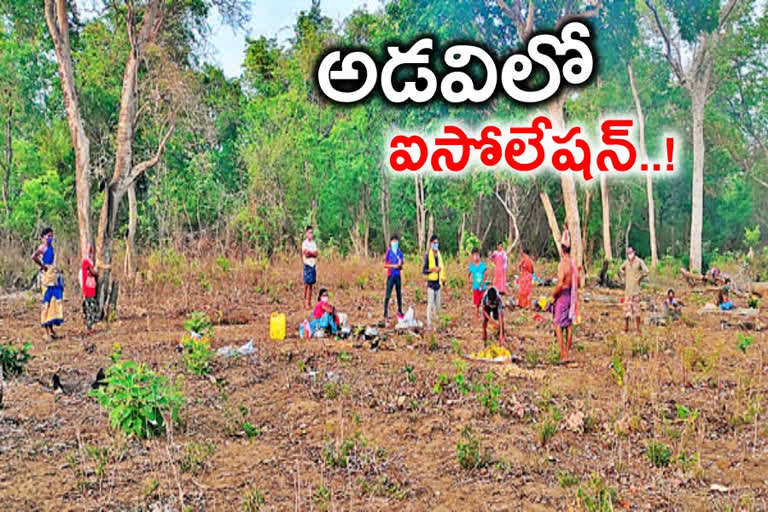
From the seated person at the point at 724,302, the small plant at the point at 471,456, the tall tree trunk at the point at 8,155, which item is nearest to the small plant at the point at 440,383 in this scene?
→ the small plant at the point at 471,456

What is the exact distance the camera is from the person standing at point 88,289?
1070 centimetres

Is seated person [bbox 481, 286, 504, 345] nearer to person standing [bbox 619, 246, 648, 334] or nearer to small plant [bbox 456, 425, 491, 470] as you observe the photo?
person standing [bbox 619, 246, 648, 334]

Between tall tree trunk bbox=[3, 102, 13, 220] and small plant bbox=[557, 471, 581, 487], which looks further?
tall tree trunk bbox=[3, 102, 13, 220]

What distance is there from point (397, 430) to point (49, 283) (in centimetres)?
654

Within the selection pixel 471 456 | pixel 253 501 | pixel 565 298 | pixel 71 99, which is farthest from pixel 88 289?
pixel 471 456

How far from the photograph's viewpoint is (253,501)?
4387 millimetres

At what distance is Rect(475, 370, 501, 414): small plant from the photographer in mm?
6284

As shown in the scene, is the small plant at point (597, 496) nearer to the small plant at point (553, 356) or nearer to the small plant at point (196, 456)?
the small plant at point (196, 456)

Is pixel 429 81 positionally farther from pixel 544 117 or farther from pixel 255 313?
pixel 255 313

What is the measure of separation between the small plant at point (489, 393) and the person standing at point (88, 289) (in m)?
6.78

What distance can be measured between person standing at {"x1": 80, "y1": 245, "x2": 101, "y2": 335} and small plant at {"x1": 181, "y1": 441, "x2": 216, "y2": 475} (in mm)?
6167

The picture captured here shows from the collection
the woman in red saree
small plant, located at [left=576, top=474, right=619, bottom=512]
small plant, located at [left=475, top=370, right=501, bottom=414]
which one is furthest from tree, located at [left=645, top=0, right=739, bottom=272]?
small plant, located at [left=576, top=474, right=619, bottom=512]

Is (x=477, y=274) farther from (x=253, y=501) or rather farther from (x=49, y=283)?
(x=253, y=501)

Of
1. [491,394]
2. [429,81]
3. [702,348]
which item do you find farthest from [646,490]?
[429,81]
